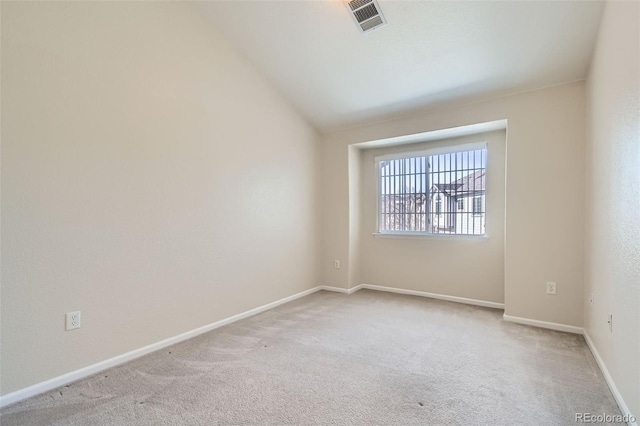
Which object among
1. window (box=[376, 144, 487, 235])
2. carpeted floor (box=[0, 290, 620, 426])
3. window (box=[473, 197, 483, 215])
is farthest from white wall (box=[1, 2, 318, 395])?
window (box=[473, 197, 483, 215])

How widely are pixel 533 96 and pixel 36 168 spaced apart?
404 cm

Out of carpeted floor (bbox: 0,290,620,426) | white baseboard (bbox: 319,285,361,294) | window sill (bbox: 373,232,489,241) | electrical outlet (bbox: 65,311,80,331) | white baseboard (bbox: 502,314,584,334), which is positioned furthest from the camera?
white baseboard (bbox: 319,285,361,294)

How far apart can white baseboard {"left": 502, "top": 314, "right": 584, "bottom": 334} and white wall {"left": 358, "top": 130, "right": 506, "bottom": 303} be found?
1.58ft

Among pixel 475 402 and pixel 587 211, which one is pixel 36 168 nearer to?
pixel 475 402

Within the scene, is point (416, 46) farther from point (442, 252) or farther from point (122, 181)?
point (122, 181)

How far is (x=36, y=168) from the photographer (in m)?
1.88

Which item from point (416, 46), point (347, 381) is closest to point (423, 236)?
point (416, 46)

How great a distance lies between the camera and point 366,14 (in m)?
2.54

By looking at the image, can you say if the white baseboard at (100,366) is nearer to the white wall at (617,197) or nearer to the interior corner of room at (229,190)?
the interior corner of room at (229,190)

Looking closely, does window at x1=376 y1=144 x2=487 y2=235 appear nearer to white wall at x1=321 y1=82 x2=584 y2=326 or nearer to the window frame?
the window frame

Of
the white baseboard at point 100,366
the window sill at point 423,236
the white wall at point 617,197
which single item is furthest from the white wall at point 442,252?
the white baseboard at point 100,366

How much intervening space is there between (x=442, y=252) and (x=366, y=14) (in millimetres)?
2805

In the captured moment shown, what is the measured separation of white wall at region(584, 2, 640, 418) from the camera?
1.51m

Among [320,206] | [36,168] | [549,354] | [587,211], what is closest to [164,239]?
[36,168]
